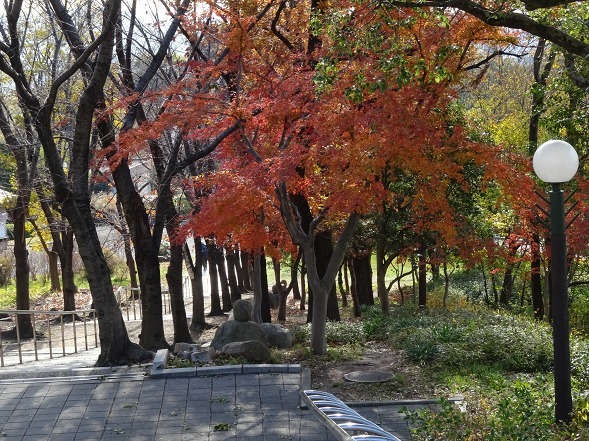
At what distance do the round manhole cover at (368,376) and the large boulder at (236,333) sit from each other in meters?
1.90

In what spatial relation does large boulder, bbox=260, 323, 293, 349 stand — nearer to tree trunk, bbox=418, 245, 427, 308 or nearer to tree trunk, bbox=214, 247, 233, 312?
tree trunk, bbox=418, 245, 427, 308

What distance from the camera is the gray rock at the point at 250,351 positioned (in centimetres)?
1020

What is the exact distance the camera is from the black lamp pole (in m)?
6.44

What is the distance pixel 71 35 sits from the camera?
11.9 m

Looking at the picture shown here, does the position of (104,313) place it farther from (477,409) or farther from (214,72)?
(477,409)

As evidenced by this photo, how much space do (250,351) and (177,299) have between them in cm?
551

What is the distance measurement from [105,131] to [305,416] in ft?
23.5

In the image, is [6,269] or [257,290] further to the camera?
[6,269]

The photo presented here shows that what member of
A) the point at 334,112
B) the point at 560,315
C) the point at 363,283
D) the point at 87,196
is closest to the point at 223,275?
the point at 363,283

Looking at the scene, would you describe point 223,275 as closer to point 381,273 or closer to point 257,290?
point 257,290

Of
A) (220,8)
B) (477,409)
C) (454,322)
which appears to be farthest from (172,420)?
Result: (220,8)

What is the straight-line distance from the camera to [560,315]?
21.5ft

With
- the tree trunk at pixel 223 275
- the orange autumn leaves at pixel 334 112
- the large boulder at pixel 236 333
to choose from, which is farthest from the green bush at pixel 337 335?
the tree trunk at pixel 223 275

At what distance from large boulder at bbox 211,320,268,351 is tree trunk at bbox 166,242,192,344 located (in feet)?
13.5
